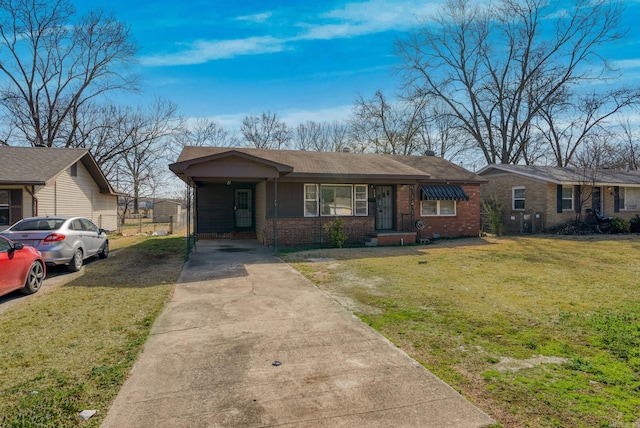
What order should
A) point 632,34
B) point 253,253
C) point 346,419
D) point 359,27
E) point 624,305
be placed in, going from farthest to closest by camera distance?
point 632,34
point 359,27
point 253,253
point 624,305
point 346,419

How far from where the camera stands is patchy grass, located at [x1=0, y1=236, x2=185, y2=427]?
2.79m

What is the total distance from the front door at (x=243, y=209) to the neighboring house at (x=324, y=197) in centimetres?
5

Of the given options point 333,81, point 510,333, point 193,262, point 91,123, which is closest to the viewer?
point 510,333

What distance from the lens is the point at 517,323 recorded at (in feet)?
15.8

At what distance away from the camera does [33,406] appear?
9.07 ft

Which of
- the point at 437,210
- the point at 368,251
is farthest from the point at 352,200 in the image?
the point at 437,210

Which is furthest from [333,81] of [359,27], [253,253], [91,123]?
[91,123]

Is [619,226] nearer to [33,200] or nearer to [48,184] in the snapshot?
[48,184]

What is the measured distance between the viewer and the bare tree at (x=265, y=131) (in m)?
37.2

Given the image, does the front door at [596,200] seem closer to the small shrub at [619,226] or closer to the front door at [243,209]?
the small shrub at [619,226]

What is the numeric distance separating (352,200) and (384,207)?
1.75 metres

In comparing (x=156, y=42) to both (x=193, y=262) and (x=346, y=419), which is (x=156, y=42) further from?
(x=346, y=419)

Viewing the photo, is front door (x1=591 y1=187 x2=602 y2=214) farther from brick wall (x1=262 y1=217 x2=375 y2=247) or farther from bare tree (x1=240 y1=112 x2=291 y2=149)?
bare tree (x1=240 y1=112 x2=291 y2=149)

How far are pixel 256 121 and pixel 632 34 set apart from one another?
31570 mm
